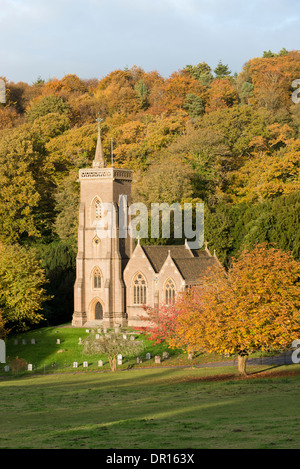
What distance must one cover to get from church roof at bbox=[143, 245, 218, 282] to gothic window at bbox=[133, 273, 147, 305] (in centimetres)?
184

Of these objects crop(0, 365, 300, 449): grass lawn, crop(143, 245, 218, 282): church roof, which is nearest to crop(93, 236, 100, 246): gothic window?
crop(143, 245, 218, 282): church roof

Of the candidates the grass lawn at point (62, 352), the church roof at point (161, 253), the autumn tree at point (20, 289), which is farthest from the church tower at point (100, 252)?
the autumn tree at point (20, 289)

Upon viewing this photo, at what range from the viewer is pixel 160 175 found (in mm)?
91250

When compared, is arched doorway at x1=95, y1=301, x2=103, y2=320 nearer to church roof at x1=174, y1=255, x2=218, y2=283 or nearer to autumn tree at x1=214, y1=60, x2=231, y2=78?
church roof at x1=174, y1=255, x2=218, y2=283

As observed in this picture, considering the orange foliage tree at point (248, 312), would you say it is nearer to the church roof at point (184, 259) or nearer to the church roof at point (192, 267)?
the church roof at point (192, 267)

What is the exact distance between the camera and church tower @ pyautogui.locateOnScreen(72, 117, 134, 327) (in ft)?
243

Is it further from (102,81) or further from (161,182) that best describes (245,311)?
(102,81)

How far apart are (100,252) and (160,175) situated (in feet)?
62.4

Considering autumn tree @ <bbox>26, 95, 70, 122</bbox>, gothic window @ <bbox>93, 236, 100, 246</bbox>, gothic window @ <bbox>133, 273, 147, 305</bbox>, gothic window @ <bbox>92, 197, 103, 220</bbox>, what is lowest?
gothic window @ <bbox>133, 273, 147, 305</bbox>

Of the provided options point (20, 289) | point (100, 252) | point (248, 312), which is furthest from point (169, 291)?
point (248, 312)

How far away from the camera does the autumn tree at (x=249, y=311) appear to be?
4591 centimetres
